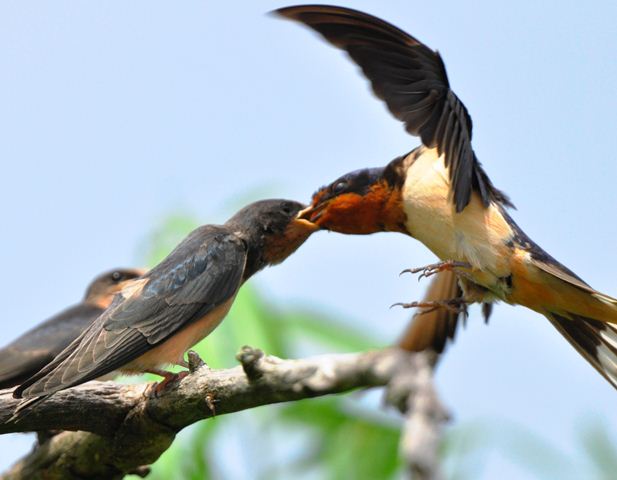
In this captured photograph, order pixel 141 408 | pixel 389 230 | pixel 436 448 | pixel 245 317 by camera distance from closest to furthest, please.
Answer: pixel 436 448, pixel 141 408, pixel 389 230, pixel 245 317

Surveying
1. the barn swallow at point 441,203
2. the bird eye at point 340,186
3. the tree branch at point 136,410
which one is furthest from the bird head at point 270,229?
the tree branch at point 136,410

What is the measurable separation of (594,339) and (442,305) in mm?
840

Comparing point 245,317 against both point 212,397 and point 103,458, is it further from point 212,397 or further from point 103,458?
point 212,397

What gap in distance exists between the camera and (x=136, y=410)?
13.5 feet

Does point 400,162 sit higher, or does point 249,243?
point 400,162

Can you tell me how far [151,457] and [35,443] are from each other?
1425 mm

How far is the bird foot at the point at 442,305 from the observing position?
4676 millimetres

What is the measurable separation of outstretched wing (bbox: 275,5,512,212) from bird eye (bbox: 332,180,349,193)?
91 centimetres

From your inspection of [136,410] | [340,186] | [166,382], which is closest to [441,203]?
[340,186]

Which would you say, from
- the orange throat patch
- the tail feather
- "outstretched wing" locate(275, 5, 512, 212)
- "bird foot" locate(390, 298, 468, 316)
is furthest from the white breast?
the tail feather

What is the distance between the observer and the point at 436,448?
150 cm

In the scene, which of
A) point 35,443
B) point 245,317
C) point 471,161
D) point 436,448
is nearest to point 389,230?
point 471,161

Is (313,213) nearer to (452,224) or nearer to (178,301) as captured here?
(452,224)

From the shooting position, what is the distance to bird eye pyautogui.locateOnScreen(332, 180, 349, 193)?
5.24 m
